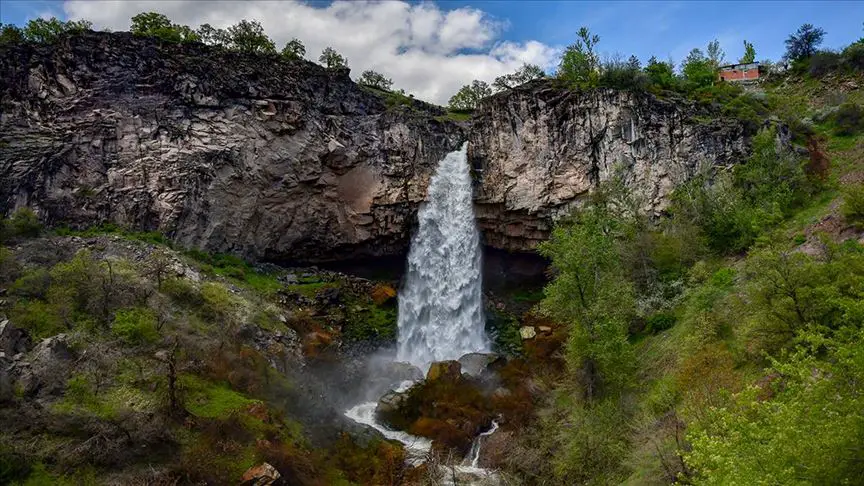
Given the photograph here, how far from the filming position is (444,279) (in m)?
36.4

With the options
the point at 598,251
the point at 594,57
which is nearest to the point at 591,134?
the point at 594,57

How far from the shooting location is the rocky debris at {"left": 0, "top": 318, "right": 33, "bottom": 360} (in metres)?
15.3

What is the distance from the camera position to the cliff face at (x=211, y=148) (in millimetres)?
30250

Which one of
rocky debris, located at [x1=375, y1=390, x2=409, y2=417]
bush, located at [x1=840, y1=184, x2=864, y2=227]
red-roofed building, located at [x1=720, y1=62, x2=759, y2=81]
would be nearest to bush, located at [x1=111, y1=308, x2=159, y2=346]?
rocky debris, located at [x1=375, y1=390, x2=409, y2=417]

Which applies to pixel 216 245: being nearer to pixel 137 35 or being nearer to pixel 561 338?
pixel 137 35

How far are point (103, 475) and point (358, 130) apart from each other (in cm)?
2827

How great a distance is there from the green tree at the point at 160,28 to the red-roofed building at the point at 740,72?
2014 inches

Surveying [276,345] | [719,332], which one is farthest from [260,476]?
[719,332]

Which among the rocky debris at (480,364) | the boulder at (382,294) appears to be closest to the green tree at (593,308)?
the rocky debris at (480,364)

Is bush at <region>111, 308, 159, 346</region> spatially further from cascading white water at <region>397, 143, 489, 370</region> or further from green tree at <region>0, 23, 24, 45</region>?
green tree at <region>0, 23, 24, 45</region>

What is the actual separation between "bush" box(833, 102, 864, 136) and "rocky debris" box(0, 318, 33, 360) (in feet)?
158

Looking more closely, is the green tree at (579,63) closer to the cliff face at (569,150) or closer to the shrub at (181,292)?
the cliff face at (569,150)

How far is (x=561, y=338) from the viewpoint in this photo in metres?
30.6

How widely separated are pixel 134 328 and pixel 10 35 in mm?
27075
